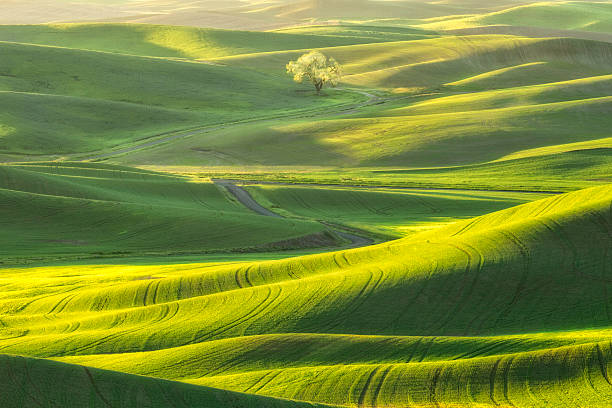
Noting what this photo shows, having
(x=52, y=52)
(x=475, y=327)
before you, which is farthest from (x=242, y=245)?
(x=52, y=52)

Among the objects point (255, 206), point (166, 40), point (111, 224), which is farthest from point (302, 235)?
point (166, 40)

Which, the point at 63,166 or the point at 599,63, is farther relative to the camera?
the point at 599,63

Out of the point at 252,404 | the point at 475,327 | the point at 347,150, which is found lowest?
the point at 347,150

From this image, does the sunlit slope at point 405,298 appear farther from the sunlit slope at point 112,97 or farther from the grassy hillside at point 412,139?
the sunlit slope at point 112,97

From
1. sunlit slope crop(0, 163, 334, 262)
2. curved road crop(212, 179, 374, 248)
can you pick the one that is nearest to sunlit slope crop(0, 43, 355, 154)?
curved road crop(212, 179, 374, 248)

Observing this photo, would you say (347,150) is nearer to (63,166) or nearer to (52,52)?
(63,166)

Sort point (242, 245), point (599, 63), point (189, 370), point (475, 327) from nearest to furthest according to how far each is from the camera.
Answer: point (189, 370), point (475, 327), point (242, 245), point (599, 63)

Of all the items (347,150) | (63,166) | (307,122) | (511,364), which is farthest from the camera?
(307,122)
